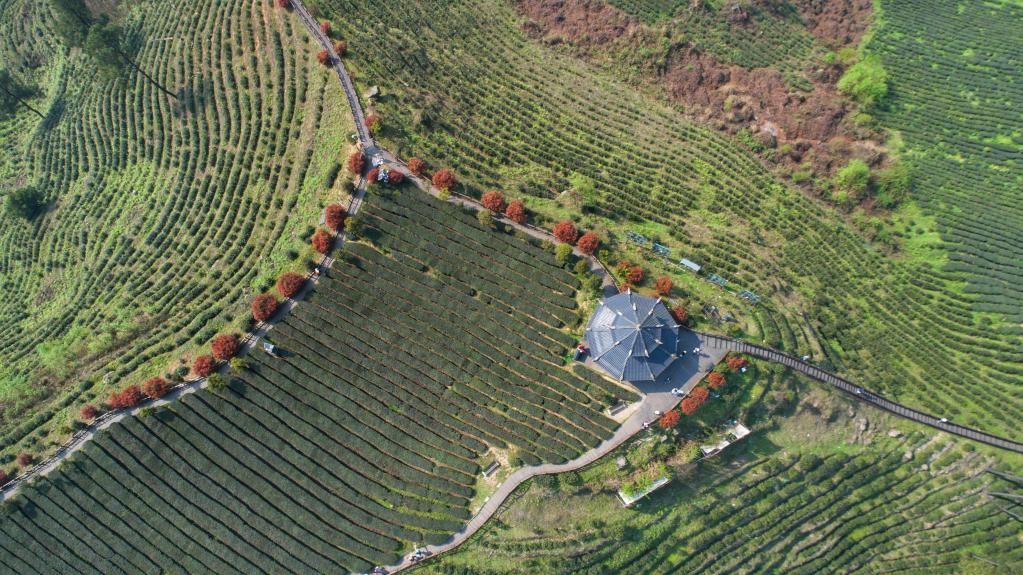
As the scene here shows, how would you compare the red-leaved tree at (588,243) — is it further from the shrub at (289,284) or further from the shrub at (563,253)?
the shrub at (289,284)

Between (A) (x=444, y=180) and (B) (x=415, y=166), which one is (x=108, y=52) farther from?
(A) (x=444, y=180)

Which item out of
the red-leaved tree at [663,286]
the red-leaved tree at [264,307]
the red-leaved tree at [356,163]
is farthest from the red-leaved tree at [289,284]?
the red-leaved tree at [663,286]

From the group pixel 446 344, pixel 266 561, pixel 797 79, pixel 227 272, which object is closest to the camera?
pixel 266 561

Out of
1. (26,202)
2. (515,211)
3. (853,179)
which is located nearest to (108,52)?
(26,202)

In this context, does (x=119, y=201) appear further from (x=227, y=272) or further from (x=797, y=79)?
(x=797, y=79)

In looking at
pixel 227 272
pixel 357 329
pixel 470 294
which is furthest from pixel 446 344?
pixel 227 272

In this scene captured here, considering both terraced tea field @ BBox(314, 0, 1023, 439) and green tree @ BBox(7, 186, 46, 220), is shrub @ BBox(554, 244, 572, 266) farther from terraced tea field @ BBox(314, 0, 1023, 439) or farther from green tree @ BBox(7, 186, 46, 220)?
green tree @ BBox(7, 186, 46, 220)

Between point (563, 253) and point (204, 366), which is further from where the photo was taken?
point (563, 253)
